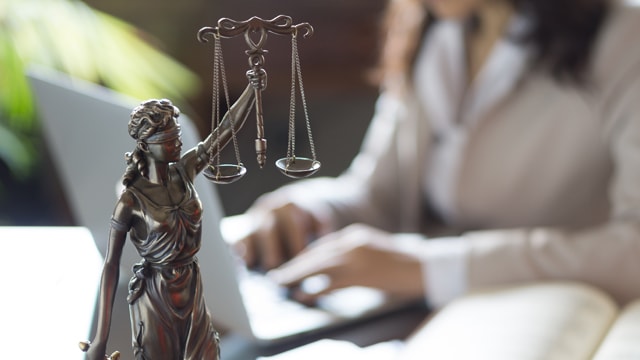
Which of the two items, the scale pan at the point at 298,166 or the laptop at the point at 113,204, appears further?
the laptop at the point at 113,204

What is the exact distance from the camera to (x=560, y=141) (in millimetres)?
1039

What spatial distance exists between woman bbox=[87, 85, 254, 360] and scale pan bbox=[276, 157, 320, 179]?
3 cm

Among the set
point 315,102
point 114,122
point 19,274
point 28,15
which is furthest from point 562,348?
point 315,102

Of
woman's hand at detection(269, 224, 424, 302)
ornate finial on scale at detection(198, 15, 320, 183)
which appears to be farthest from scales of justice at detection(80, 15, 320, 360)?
woman's hand at detection(269, 224, 424, 302)

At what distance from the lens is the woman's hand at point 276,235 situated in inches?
36.1

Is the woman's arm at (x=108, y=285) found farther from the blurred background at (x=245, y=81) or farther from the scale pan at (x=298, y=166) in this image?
the blurred background at (x=245, y=81)

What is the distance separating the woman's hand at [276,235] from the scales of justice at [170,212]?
48 cm

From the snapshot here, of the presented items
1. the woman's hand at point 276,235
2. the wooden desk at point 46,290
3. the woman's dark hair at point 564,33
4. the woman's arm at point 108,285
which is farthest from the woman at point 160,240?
the woman's dark hair at point 564,33

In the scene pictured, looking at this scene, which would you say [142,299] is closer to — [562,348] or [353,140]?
[562,348]

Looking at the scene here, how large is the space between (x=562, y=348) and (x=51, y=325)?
15.6 inches

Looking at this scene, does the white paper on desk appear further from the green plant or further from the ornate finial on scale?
the green plant

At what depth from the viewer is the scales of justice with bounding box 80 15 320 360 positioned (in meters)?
0.40

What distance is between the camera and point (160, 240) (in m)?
0.40

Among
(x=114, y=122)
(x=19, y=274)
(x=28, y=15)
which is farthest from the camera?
(x=28, y=15)
